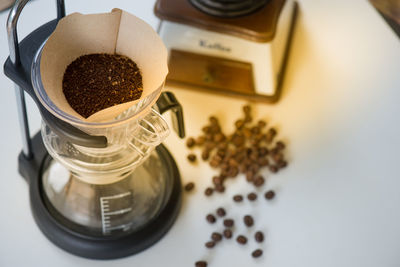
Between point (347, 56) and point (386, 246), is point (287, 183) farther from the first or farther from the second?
point (347, 56)

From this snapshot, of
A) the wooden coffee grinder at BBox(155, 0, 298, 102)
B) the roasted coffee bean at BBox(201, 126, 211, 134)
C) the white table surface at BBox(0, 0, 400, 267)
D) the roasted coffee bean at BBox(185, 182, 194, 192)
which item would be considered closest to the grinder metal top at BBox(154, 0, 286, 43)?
the wooden coffee grinder at BBox(155, 0, 298, 102)

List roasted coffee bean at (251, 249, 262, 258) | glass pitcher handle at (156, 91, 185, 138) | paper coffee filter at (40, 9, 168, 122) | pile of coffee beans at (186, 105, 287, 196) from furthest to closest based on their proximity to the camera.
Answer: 1. pile of coffee beans at (186, 105, 287, 196)
2. roasted coffee bean at (251, 249, 262, 258)
3. glass pitcher handle at (156, 91, 185, 138)
4. paper coffee filter at (40, 9, 168, 122)

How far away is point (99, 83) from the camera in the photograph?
29.8 inches

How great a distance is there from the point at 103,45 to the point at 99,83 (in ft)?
0.21

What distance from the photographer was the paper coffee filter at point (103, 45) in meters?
0.73

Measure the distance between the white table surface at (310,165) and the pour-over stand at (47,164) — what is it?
1.3 inches

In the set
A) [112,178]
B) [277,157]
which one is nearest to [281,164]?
[277,157]

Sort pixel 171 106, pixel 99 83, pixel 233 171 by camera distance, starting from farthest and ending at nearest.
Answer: pixel 233 171
pixel 171 106
pixel 99 83

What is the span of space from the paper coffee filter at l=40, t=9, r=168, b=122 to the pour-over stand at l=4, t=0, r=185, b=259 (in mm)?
37

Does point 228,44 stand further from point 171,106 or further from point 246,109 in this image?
point 171,106

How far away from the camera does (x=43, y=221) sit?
95 cm

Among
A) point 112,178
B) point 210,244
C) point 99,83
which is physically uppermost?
point 99,83

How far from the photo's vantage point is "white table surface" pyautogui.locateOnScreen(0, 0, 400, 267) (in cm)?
99

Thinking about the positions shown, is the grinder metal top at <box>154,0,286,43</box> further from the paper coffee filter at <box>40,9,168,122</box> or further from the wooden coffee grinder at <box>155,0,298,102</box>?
the paper coffee filter at <box>40,9,168,122</box>
